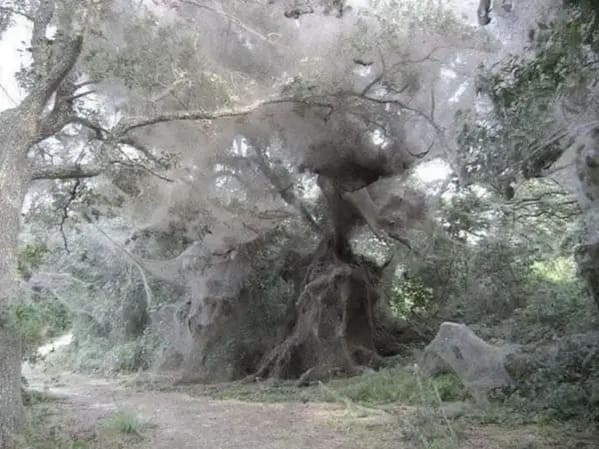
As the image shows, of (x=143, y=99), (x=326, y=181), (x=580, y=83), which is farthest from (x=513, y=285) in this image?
(x=580, y=83)

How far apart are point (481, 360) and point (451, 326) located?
2.37 ft

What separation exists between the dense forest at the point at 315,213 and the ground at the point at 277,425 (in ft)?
0.19

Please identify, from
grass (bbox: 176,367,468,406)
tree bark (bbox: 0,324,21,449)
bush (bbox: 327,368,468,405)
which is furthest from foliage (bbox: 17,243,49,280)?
bush (bbox: 327,368,468,405)

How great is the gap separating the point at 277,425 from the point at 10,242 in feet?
11.8

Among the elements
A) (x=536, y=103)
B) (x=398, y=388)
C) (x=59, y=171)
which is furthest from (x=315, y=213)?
(x=536, y=103)

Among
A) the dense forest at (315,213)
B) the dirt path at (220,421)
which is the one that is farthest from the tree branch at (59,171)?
the dirt path at (220,421)

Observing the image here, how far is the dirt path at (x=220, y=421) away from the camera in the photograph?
20.1 ft

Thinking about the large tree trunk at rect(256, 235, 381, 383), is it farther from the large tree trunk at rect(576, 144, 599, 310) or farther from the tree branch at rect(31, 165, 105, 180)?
the large tree trunk at rect(576, 144, 599, 310)

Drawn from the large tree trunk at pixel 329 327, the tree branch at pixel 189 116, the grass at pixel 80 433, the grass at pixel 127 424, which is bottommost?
the grass at pixel 80 433

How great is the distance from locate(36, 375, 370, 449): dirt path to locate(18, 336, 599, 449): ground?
11 mm

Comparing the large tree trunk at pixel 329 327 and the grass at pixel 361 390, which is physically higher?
the large tree trunk at pixel 329 327

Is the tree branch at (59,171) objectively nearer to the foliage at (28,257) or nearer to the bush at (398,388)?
the foliage at (28,257)

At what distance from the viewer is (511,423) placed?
598cm

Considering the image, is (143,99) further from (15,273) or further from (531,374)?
(531,374)
